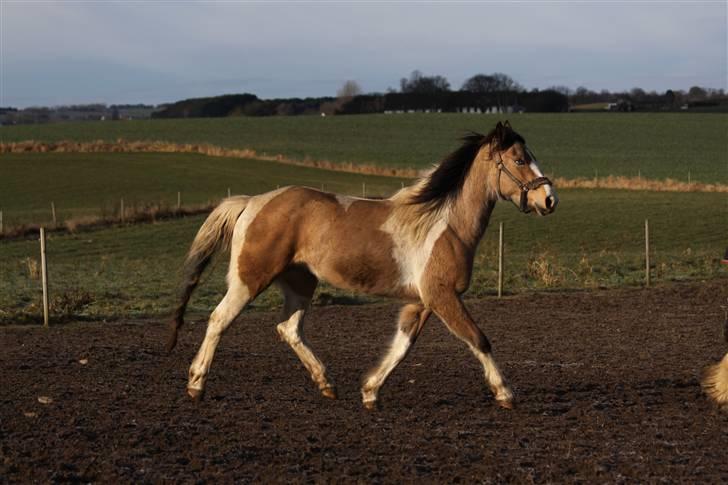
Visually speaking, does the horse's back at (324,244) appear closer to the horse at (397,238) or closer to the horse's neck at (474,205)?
the horse at (397,238)

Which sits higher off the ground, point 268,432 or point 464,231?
point 464,231

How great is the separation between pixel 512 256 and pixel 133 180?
31.1 m

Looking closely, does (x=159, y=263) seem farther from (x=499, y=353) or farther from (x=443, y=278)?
(x=443, y=278)

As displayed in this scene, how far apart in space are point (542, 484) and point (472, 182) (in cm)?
291

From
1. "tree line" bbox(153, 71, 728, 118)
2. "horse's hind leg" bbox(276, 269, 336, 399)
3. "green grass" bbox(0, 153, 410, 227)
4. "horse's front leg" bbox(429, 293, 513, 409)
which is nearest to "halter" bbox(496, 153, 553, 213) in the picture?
"horse's front leg" bbox(429, 293, 513, 409)

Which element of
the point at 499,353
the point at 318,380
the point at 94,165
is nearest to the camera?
the point at 318,380

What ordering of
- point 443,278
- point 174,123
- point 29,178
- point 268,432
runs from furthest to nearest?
point 174,123 < point 29,178 < point 443,278 < point 268,432

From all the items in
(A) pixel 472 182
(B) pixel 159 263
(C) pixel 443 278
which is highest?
(A) pixel 472 182

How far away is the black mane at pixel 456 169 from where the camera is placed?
25.5 ft

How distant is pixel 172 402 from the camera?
7.74 m

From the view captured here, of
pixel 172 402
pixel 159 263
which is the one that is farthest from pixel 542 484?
pixel 159 263

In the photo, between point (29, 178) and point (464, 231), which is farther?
point (29, 178)

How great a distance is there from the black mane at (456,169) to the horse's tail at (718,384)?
7.77 ft

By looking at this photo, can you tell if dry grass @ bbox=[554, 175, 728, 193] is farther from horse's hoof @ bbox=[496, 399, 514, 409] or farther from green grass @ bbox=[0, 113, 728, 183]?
horse's hoof @ bbox=[496, 399, 514, 409]
